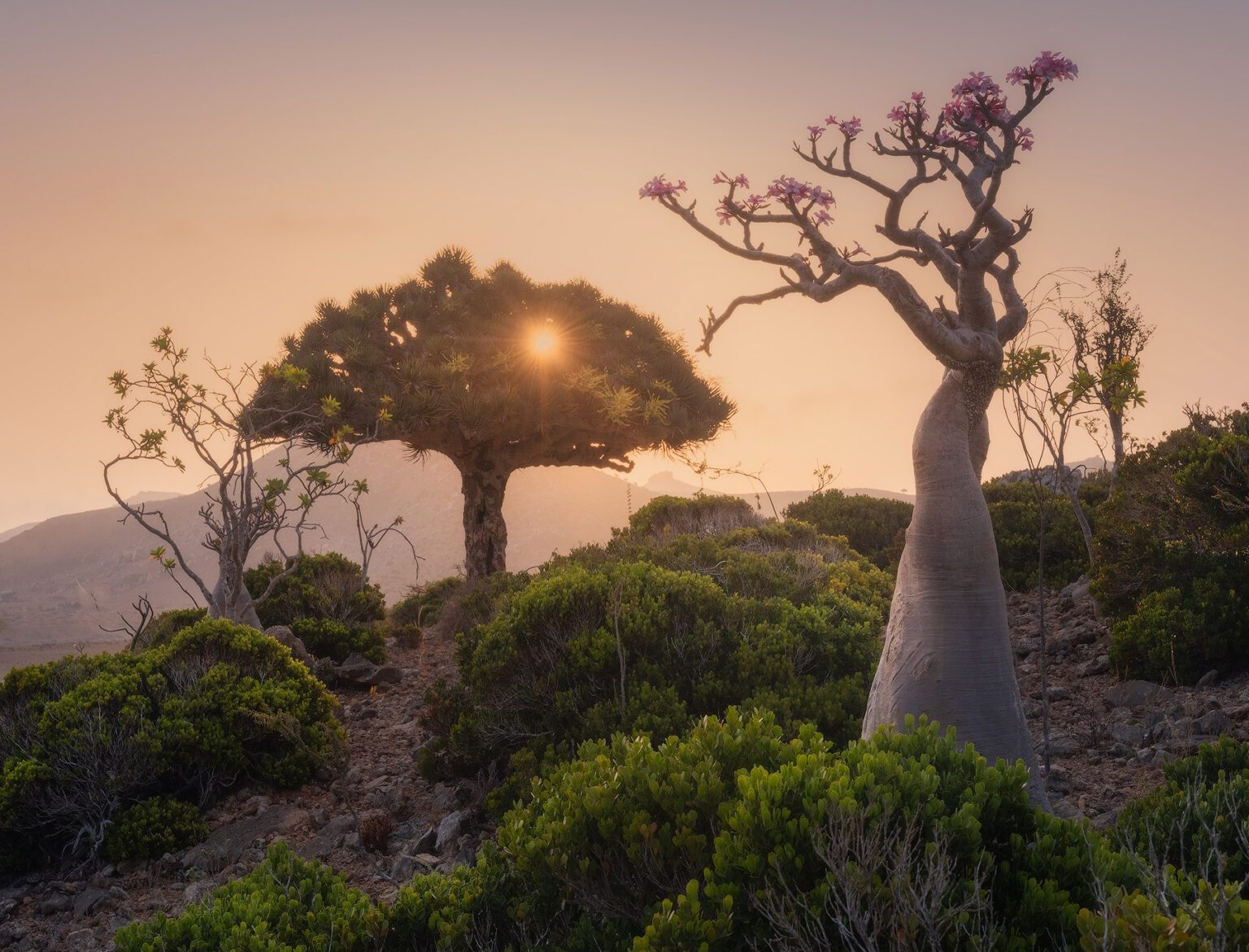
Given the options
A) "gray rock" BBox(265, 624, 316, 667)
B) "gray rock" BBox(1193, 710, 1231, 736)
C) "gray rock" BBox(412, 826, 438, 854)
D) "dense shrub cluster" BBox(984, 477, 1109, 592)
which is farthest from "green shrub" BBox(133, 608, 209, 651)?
"dense shrub cluster" BBox(984, 477, 1109, 592)

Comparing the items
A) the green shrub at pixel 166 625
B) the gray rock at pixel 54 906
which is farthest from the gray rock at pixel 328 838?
the green shrub at pixel 166 625

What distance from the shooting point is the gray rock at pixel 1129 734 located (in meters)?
7.71

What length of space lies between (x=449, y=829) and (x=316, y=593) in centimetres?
827

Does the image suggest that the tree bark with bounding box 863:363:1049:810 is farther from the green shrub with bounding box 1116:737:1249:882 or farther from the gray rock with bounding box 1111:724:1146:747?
the gray rock with bounding box 1111:724:1146:747

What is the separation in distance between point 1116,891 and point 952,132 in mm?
5298

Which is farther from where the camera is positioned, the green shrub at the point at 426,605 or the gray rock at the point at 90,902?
the green shrub at the point at 426,605

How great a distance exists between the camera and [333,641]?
43.9 feet

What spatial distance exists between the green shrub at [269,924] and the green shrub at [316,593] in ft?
30.1

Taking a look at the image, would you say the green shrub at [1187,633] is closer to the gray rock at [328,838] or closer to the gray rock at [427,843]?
the gray rock at [427,843]

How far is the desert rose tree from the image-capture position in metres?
15.8

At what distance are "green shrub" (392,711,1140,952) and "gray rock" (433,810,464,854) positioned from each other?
2.74 m

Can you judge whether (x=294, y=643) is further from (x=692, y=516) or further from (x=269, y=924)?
(x=692, y=516)

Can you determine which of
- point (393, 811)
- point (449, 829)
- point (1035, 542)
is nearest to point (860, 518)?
point (1035, 542)

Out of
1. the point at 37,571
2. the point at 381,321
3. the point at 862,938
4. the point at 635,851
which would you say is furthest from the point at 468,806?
the point at 37,571
